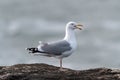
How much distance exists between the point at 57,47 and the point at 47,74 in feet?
14.5

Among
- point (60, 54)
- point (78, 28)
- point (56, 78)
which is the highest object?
point (78, 28)

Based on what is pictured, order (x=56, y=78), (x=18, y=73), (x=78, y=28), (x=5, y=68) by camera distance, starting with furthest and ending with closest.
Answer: (x=78, y=28), (x=5, y=68), (x=18, y=73), (x=56, y=78)

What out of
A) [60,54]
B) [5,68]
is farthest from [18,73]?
[60,54]

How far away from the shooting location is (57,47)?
12289 millimetres

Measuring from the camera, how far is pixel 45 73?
8.11 meters

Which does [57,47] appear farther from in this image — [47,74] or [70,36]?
[47,74]

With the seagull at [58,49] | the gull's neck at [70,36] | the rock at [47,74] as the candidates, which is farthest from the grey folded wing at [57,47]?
the rock at [47,74]

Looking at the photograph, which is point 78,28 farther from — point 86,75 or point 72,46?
point 86,75

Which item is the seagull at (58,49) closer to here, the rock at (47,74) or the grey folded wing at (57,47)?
the grey folded wing at (57,47)

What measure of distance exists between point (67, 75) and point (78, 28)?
544cm

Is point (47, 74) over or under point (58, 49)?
under

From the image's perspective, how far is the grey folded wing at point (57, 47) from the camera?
1203cm

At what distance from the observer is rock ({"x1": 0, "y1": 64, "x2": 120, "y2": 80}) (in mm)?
7566

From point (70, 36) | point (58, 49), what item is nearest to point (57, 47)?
point (58, 49)
